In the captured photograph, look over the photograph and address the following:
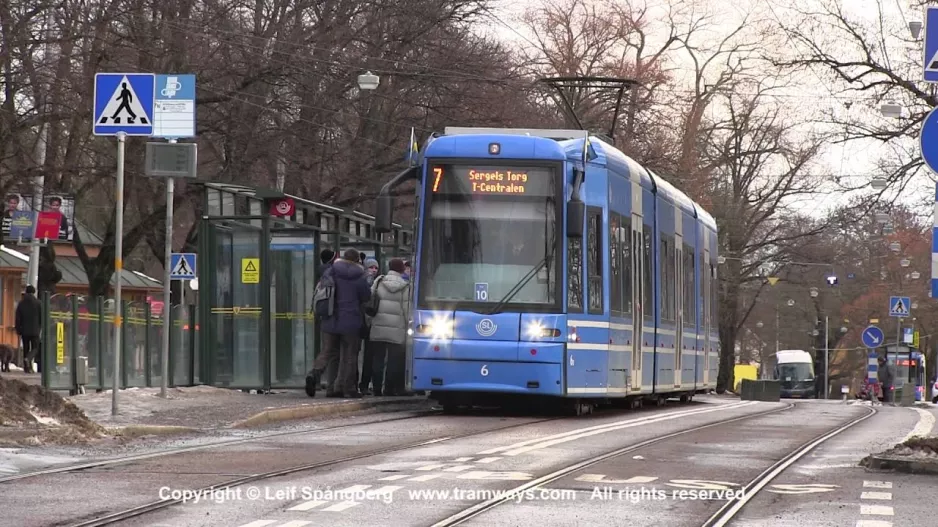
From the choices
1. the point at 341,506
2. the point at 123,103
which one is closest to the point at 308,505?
the point at 341,506

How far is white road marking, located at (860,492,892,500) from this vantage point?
10.5m

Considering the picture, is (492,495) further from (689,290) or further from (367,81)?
(367,81)

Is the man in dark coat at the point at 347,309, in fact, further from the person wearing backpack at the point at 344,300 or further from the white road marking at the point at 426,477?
the white road marking at the point at 426,477

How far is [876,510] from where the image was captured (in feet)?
32.2

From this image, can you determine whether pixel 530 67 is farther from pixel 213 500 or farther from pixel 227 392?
pixel 213 500

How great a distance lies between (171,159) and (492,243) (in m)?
3.50

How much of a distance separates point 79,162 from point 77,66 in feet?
12.6

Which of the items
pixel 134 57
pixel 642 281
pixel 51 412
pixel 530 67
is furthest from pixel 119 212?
pixel 530 67

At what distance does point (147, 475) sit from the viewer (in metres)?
10.9

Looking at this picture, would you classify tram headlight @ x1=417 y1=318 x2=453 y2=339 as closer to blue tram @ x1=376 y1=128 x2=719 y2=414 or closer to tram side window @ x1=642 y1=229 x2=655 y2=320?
blue tram @ x1=376 y1=128 x2=719 y2=414

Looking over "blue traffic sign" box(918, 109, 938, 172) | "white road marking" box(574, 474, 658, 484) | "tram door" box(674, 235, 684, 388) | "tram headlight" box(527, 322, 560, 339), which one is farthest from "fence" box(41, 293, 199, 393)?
"blue traffic sign" box(918, 109, 938, 172)

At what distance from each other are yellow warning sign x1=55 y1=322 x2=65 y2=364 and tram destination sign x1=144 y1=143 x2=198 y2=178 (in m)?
3.14

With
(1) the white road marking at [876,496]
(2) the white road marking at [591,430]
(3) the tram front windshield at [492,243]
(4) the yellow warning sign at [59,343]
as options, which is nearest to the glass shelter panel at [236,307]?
(4) the yellow warning sign at [59,343]

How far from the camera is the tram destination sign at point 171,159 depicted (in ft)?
57.9
